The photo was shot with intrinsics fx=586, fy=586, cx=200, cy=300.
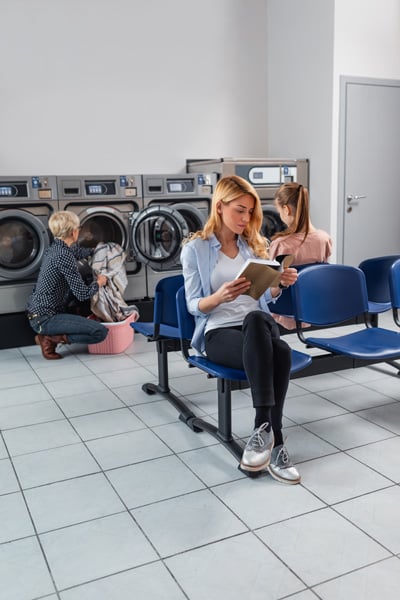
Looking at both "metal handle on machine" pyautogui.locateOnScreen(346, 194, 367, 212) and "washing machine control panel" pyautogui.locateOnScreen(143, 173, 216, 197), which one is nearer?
"washing machine control panel" pyautogui.locateOnScreen(143, 173, 216, 197)

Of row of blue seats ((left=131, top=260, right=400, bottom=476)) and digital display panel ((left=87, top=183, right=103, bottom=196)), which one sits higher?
digital display panel ((left=87, top=183, right=103, bottom=196))

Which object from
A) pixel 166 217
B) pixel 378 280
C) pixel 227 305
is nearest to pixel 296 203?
Result: pixel 378 280

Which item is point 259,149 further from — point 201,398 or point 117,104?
point 201,398

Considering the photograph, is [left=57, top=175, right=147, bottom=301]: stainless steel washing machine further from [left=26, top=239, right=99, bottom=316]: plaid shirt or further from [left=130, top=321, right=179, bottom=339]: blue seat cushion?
[left=130, top=321, right=179, bottom=339]: blue seat cushion

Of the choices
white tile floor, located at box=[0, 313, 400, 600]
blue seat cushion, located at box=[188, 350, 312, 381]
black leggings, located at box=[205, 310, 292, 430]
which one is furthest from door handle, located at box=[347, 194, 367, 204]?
black leggings, located at box=[205, 310, 292, 430]

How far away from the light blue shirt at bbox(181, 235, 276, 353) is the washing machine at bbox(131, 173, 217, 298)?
7.82ft

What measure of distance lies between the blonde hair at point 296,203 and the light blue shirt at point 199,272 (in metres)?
0.95

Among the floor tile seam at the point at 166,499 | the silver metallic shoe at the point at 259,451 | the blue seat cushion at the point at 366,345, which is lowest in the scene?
the floor tile seam at the point at 166,499

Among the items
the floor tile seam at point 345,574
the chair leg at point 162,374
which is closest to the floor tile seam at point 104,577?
the floor tile seam at point 345,574

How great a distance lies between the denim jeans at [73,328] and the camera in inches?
171

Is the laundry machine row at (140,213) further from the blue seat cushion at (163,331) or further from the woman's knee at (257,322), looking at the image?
the woman's knee at (257,322)

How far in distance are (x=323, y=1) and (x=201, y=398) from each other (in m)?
4.05

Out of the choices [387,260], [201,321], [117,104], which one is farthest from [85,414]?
[117,104]

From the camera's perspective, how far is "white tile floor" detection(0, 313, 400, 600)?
6.04 feet
